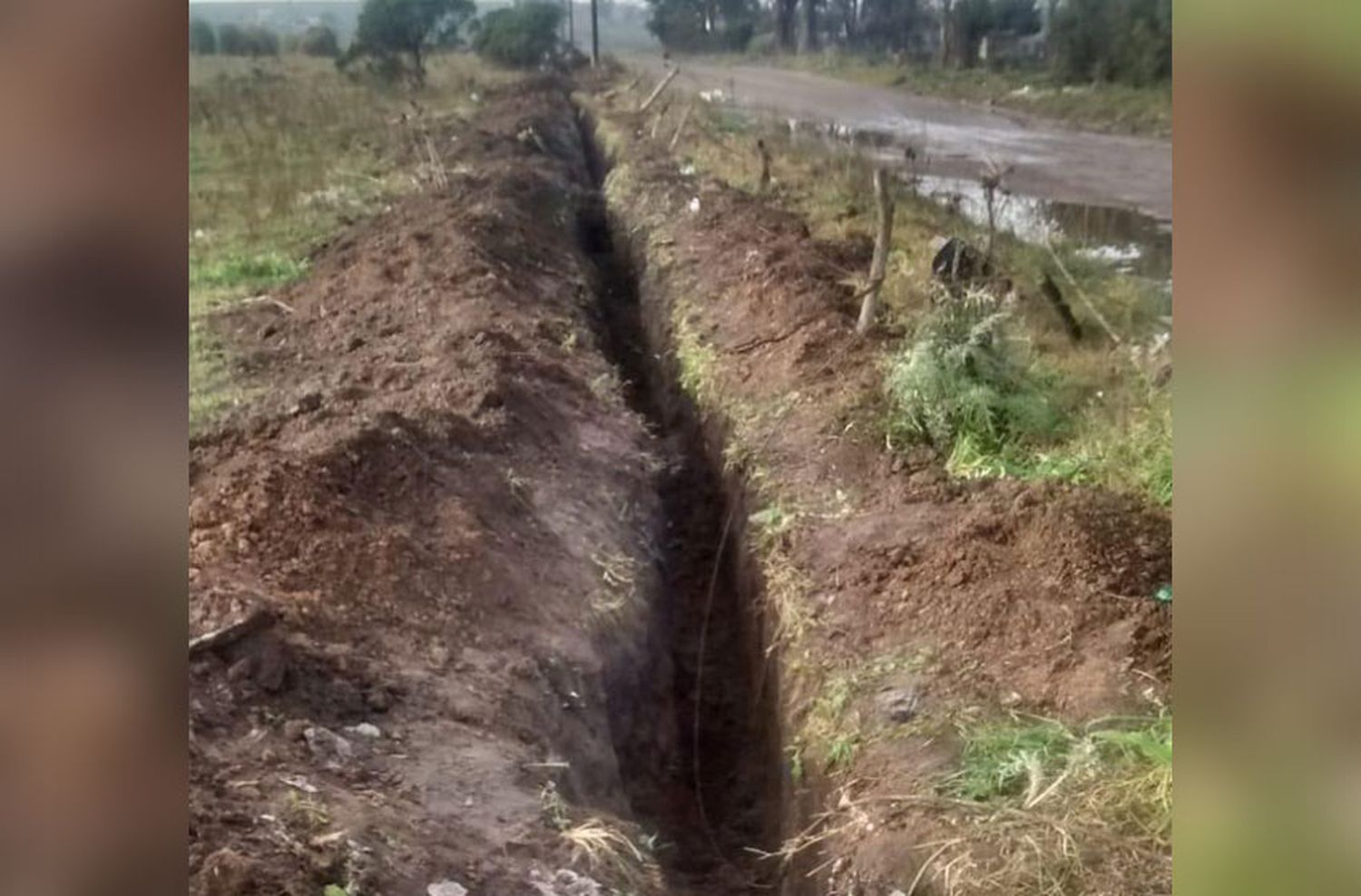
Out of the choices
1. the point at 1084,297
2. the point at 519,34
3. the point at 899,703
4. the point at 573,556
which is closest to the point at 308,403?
the point at 573,556

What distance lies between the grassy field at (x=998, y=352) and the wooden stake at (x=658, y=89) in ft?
0.18

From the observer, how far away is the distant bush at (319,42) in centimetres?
136

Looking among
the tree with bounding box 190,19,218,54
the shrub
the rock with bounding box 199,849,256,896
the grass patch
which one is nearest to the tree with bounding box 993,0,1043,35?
the shrub

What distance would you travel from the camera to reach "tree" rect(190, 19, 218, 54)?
128 cm

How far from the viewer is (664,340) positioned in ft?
5.13

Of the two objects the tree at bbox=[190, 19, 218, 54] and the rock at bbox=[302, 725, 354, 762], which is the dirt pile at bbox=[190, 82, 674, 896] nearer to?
the rock at bbox=[302, 725, 354, 762]

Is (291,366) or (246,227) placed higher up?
(246,227)

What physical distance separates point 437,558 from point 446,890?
1.06 feet

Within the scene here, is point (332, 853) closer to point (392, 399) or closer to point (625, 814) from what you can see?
point (625, 814)

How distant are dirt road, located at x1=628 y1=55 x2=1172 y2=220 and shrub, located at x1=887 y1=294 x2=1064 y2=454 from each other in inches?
5.1

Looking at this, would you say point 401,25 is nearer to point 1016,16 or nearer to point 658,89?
point 658,89

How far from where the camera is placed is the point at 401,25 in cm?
137

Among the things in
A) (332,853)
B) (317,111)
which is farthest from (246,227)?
(332,853)
